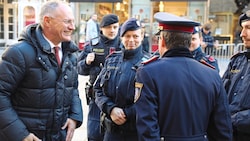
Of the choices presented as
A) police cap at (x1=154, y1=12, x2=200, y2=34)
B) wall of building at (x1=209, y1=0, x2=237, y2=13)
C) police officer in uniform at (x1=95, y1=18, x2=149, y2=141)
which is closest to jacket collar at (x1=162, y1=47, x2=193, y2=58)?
police cap at (x1=154, y1=12, x2=200, y2=34)

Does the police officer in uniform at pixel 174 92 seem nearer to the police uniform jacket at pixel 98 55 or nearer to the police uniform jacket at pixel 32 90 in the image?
the police uniform jacket at pixel 32 90

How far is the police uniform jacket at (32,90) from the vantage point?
2.76 m

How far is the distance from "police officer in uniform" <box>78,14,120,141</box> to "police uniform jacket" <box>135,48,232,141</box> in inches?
88.7

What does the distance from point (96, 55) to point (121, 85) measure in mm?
1547

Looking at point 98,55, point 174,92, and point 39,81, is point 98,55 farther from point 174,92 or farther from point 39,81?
point 174,92

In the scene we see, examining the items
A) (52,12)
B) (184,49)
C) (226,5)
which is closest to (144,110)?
(184,49)

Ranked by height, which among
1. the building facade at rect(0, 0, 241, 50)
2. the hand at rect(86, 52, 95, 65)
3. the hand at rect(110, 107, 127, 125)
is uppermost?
the building facade at rect(0, 0, 241, 50)

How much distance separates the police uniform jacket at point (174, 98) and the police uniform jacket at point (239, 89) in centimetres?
71

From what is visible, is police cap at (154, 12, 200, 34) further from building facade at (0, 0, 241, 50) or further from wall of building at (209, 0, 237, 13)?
wall of building at (209, 0, 237, 13)

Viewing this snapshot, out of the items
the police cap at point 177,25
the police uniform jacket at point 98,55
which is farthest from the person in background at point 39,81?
the police uniform jacket at point 98,55

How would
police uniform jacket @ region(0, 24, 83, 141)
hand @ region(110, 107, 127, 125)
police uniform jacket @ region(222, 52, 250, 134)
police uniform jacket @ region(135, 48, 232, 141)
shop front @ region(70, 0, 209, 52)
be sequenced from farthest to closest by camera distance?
1. shop front @ region(70, 0, 209, 52)
2. hand @ region(110, 107, 127, 125)
3. police uniform jacket @ region(222, 52, 250, 134)
4. police uniform jacket @ region(0, 24, 83, 141)
5. police uniform jacket @ region(135, 48, 232, 141)

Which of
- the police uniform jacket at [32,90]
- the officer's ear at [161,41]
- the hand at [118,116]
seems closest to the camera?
the officer's ear at [161,41]

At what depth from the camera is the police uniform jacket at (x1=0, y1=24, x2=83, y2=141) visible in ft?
9.04

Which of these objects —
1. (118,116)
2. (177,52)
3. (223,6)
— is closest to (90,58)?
(118,116)
